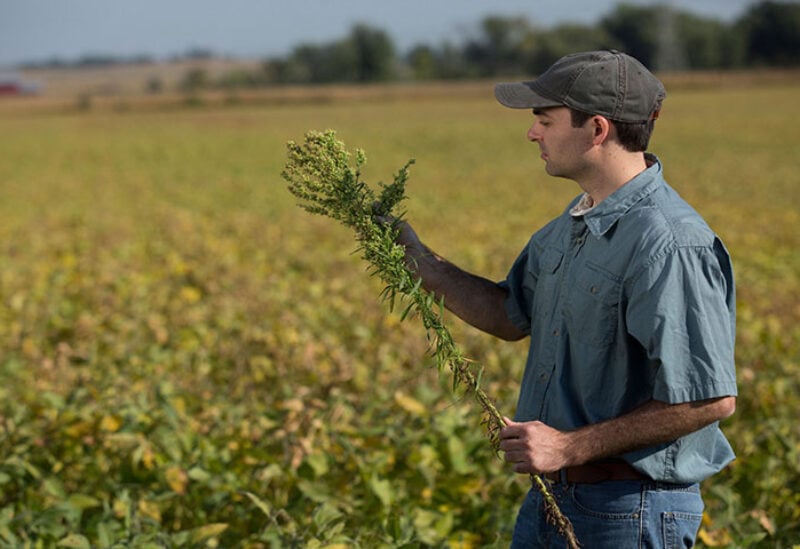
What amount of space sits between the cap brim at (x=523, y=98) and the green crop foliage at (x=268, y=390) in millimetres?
675

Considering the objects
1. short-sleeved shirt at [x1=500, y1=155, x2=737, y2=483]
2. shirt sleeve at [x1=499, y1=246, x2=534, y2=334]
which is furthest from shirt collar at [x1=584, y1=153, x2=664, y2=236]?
shirt sleeve at [x1=499, y1=246, x2=534, y2=334]

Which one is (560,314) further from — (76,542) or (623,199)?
(76,542)

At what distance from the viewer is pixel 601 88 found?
83.2 inches

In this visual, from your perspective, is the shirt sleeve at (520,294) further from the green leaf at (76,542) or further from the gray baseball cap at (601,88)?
the green leaf at (76,542)

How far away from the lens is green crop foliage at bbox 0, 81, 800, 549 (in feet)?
11.1

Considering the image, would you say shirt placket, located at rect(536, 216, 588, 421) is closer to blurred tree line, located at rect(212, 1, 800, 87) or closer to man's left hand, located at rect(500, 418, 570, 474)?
man's left hand, located at rect(500, 418, 570, 474)

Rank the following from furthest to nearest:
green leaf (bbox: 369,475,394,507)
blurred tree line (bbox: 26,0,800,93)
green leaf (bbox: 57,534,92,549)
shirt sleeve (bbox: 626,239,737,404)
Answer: blurred tree line (bbox: 26,0,800,93) → green leaf (bbox: 369,475,394,507) → green leaf (bbox: 57,534,92,549) → shirt sleeve (bbox: 626,239,737,404)

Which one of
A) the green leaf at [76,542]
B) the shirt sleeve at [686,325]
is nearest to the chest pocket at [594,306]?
the shirt sleeve at [686,325]

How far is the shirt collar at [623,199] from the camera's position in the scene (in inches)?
85.7

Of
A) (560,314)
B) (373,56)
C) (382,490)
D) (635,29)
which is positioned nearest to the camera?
(560,314)

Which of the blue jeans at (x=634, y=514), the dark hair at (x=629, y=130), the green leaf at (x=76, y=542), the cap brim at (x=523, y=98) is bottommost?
the green leaf at (x=76, y=542)

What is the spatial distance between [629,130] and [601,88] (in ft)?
0.41

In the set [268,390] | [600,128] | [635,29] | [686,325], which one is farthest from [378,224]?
[635,29]

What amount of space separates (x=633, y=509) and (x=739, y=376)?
9.37 ft
